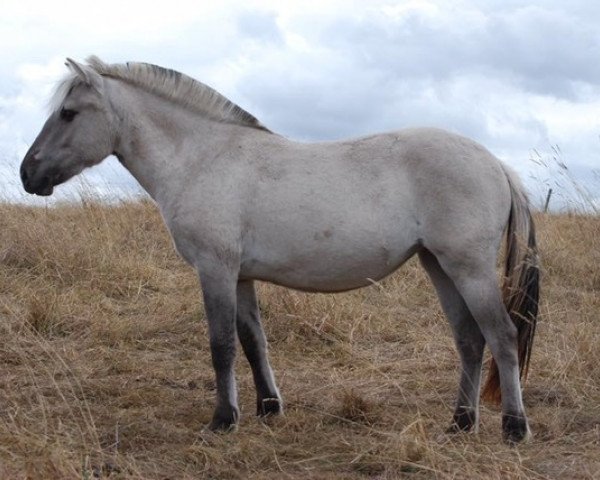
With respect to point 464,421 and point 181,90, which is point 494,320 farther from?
point 181,90

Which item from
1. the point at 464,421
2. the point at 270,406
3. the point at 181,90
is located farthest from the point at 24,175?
the point at 464,421

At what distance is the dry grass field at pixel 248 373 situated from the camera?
393 cm

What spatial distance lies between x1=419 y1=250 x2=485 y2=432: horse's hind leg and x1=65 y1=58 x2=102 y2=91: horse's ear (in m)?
2.10

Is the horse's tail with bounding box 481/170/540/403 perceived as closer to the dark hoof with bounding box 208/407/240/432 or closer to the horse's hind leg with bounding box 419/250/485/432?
the horse's hind leg with bounding box 419/250/485/432

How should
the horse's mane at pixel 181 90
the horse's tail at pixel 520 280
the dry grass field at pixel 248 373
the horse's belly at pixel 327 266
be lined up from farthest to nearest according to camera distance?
the horse's mane at pixel 181 90 < the horse's tail at pixel 520 280 < the horse's belly at pixel 327 266 < the dry grass field at pixel 248 373

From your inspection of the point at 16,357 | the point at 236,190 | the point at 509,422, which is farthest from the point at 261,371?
the point at 16,357

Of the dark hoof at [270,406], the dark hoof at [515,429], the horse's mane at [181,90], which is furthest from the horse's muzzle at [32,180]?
the dark hoof at [515,429]

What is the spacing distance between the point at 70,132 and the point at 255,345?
5.45 feet

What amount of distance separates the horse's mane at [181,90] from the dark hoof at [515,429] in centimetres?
217

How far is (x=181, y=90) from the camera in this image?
16.2 ft

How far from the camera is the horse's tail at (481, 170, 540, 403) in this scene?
15.1 feet

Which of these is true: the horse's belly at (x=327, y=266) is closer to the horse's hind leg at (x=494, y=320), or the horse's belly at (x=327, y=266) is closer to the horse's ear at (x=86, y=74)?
the horse's hind leg at (x=494, y=320)

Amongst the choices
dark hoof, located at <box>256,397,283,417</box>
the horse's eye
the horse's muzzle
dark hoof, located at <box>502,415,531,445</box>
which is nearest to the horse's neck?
the horse's eye

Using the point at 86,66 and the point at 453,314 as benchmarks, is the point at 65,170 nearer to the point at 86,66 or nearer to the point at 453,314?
the point at 86,66
